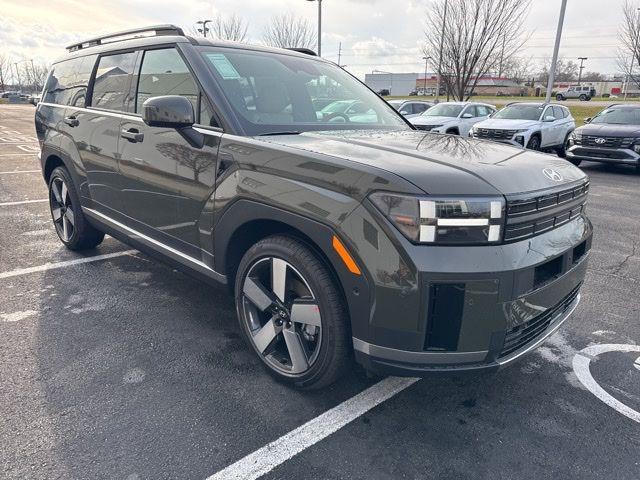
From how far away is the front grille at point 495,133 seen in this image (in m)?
12.8

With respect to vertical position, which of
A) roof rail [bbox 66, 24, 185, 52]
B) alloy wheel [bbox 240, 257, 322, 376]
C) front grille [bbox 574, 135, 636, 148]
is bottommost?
alloy wheel [bbox 240, 257, 322, 376]

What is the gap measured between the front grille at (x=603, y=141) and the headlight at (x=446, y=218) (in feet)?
36.1

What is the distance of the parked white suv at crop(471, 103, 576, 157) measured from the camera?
42.0 feet

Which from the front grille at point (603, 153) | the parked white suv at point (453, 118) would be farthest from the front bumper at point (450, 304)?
the parked white suv at point (453, 118)

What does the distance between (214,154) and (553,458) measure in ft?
7.46

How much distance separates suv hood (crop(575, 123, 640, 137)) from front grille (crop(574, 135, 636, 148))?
77 mm

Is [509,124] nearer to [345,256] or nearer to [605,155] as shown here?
[605,155]

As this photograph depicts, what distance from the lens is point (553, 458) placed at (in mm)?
2156

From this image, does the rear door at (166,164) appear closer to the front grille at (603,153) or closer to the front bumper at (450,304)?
the front bumper at (450,304)

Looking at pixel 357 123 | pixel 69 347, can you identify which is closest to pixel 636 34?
pixel 357 123

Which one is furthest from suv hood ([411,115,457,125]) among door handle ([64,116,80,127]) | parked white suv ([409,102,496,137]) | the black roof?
door handle ([64,116,80,127])

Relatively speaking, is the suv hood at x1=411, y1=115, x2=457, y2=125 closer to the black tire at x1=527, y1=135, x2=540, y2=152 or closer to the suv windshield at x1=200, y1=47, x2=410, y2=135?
the black tire at x1=527, y1=135, x2=540, y2=152

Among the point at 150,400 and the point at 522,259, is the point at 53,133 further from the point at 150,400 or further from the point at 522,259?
the point at 522,259

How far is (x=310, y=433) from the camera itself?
227 cm
